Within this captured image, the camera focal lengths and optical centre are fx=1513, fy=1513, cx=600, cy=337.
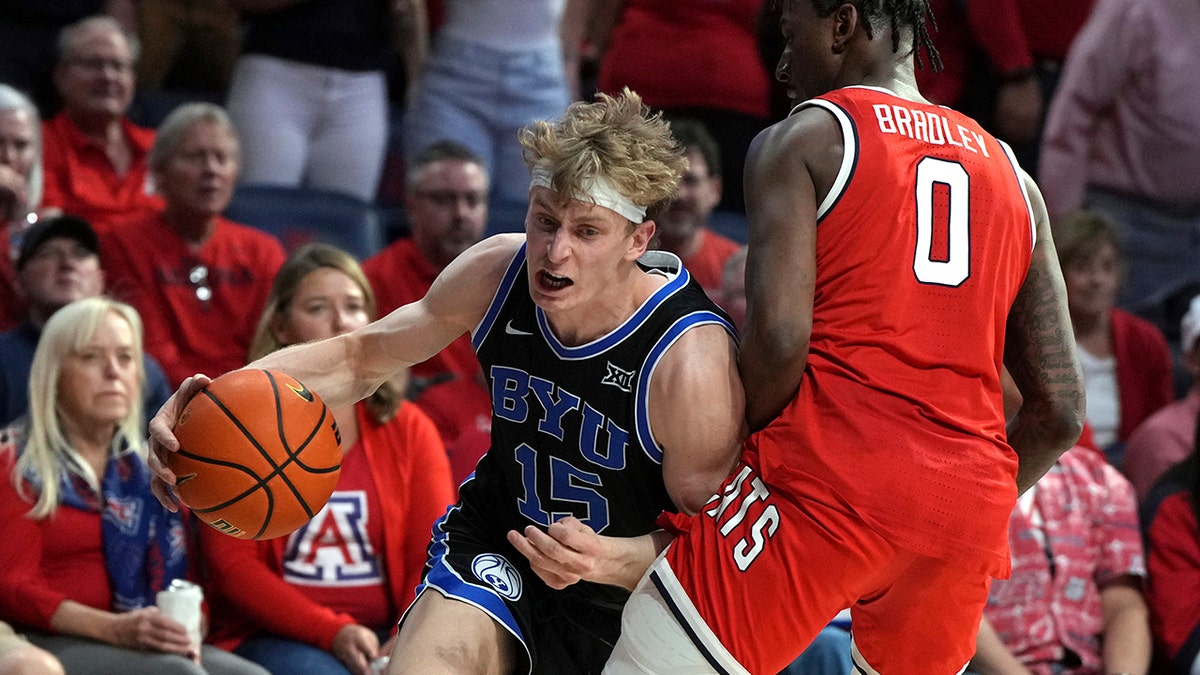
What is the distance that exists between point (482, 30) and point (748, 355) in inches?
163

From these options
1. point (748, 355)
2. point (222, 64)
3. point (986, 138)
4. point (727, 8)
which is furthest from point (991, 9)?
Answer: point (748, 355)

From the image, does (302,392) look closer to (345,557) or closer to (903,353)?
(903,353)

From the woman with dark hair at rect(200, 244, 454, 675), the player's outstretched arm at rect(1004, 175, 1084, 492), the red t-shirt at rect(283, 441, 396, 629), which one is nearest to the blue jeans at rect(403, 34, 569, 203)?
the woman with dark hair at rect(200, 244, 454, 675)

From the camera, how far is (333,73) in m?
6.54

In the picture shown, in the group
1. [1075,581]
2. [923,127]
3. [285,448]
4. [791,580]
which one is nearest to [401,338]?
[285,448]

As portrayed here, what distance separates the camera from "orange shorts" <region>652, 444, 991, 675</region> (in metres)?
2.81

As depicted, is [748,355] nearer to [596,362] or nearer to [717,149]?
[596,362]

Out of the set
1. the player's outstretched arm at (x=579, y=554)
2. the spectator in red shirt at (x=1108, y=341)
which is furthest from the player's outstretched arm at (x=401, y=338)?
the spectator in red shirt at (x=1108, y=341)

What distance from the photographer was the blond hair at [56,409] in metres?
4.46

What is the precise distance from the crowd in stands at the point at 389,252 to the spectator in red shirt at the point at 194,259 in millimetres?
12

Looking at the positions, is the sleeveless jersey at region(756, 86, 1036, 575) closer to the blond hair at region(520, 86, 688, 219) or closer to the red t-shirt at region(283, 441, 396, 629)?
the blond hair at region(520, 86, 688, 219)

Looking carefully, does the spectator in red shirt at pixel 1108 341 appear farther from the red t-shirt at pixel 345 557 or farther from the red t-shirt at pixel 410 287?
the red t-shirt at pixel 345 557

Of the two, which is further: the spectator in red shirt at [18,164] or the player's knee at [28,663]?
the spectator in red shirt at [18,164]

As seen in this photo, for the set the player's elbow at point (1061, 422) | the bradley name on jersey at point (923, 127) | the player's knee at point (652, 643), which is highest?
the bradley name on jersey at point (923, 127)
